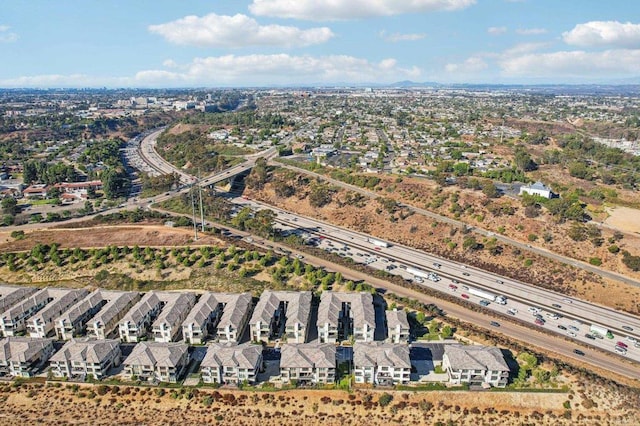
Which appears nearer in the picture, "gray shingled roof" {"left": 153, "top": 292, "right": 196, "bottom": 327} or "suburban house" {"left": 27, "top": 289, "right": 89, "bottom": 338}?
"gray shingled roof" {"left": 153, "top": 292, "right": 196, "bottom": 327}

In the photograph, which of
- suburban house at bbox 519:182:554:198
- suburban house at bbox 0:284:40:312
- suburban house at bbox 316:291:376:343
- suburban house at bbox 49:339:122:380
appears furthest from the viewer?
suburban house at bbox 519:182:554:198

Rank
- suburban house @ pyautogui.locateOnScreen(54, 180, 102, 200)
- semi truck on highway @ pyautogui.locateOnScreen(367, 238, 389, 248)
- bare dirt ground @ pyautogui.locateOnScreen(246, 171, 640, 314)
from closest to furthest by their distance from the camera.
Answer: bare dirt ground @ pyautogui.locateOnScreen(246, 171, 640, 314)
semi truck on highway @ pyautogui.locateOnScreen(367, 238, 389, 248)
suburban house @ pyautogui.locateOnScreen(54, 180, 102, 200)

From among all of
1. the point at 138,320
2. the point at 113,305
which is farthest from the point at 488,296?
the point at 113,305

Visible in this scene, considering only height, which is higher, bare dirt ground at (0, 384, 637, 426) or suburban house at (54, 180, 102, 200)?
suburban house at (54, 180, 102, 200)

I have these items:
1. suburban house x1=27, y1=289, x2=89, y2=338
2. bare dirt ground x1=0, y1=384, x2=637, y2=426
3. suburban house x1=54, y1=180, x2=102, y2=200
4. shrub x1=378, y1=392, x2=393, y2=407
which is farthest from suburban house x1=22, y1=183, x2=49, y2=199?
shrub x1=378, y1=392, x2=393, y2=407

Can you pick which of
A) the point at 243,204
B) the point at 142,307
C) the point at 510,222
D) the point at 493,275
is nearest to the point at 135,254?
the point at 142,307

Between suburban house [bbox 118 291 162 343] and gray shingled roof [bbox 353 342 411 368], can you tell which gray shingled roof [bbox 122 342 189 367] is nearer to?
suburban house [bbox 118 291 162 343]

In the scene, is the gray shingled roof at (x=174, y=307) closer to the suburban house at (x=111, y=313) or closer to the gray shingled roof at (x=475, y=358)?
the suburban house at (x=111, y=313)

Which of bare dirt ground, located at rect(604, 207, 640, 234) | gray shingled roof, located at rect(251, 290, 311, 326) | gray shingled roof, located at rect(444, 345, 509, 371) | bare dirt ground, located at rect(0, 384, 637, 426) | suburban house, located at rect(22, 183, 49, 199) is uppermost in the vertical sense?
suburban house, located at rect(22, 183, 49, 199)
